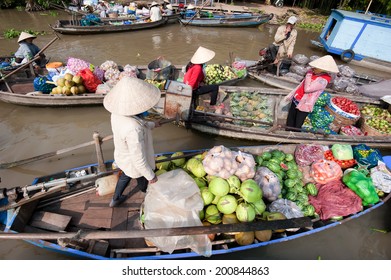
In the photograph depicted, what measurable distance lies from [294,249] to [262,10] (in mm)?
19468

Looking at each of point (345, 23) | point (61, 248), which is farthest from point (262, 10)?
point (61, 248)

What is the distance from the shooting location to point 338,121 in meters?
5.75

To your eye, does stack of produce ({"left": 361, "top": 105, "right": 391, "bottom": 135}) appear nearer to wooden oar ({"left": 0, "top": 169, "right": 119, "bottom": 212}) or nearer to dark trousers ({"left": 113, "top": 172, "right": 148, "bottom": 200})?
dark trousers ({"left": 113, "top": 172, "right": 148, "bottom": 200})

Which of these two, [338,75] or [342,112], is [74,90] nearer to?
[342,112]

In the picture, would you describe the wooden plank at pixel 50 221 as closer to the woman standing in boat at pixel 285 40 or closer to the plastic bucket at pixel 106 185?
the plastic bucket at pixel 106 185

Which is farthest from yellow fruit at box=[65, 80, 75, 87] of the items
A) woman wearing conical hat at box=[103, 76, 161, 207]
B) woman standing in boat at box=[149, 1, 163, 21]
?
woman standing in boat at box=[149, 1, 163, 21]

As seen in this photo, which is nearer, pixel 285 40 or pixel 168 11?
pixel 285 40

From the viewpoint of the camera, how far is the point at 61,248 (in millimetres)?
2881

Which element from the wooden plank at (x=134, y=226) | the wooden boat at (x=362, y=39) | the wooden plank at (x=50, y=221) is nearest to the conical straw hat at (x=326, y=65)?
the wooden plank at (x=134, y=226)

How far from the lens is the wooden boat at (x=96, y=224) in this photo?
8.62 feet

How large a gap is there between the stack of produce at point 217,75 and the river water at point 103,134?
0.95 meters

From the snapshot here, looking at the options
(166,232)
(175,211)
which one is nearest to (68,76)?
(175,211)

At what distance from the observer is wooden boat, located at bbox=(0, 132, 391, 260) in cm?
263

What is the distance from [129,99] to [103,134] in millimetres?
3891
